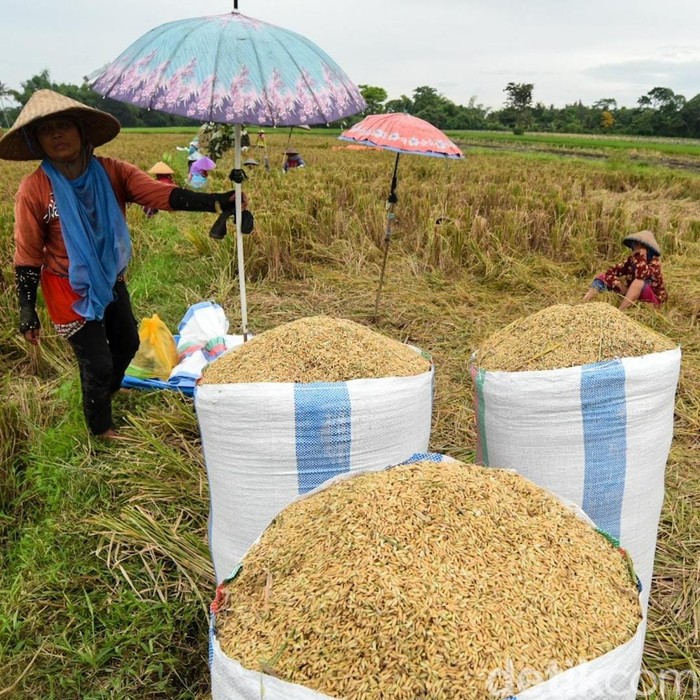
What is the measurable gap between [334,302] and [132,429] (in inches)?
88.9

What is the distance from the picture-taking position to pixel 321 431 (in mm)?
1507

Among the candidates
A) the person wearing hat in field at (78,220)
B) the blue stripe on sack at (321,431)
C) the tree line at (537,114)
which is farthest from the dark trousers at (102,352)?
the tree line at (537,114)

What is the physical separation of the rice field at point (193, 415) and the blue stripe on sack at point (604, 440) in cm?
45

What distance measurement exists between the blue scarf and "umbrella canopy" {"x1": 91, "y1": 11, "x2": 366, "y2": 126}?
1.22ft

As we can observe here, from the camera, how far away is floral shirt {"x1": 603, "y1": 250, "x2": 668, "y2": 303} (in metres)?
4.36

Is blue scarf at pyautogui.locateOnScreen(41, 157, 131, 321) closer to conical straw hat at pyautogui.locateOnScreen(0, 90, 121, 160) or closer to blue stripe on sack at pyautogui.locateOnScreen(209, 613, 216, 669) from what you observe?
conical straw hat at pyautogui.locateOnScreen(0, 90, 121, 160)

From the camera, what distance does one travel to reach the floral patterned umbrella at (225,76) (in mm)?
2074

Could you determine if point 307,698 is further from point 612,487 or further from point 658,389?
point 658,389

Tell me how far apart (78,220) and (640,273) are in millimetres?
3839

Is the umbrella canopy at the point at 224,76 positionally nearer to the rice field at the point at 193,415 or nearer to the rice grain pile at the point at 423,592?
the rice field at the point at 193,415

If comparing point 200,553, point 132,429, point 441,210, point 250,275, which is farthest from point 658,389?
point 441,210

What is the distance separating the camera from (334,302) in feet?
15.3

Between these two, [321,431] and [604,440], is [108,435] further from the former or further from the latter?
[604,440]

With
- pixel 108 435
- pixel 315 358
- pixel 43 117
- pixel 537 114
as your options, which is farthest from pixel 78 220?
pixel 537 114
